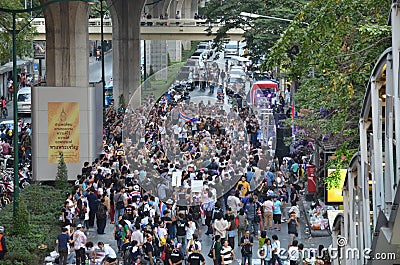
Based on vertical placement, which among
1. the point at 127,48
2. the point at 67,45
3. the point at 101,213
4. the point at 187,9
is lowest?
the point at 101,213

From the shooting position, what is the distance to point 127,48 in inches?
2689

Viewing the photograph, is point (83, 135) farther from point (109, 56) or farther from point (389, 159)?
point (109, 56)

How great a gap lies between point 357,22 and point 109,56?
105 m

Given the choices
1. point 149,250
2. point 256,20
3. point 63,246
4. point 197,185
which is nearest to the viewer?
point 63,246

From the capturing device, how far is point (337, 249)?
15.7 m

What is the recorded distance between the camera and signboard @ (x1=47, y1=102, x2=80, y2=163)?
38719 mm

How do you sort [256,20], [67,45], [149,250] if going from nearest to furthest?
[149,250], [67,45], [256,20]

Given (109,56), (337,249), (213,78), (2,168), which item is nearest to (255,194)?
(2,168)

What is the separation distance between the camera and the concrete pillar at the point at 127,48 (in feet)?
221

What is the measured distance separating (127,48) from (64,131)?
29882mm

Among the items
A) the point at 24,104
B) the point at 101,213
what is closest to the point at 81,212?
the point at 101,213

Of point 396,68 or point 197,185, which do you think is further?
point 197,185

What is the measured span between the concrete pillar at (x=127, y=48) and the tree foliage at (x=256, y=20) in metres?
A: 4.75

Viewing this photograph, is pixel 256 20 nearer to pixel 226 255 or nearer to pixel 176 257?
pixel 226 255
